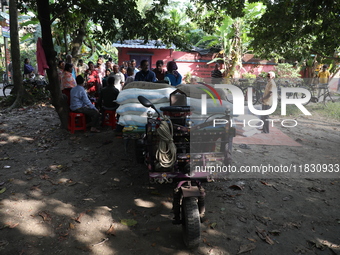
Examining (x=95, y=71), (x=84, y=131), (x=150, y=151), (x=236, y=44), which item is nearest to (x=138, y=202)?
(x=150, y=151)

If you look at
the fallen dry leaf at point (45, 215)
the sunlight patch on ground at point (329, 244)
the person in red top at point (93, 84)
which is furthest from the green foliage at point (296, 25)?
the fallen dry leaf at point (45, 215)

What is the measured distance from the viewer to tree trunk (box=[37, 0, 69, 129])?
21.0ft

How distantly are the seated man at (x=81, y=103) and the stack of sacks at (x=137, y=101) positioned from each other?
2.00 m

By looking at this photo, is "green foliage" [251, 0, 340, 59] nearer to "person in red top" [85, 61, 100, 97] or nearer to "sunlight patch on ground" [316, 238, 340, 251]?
"sunlight patch on ground" [316, 238, 340, 251]

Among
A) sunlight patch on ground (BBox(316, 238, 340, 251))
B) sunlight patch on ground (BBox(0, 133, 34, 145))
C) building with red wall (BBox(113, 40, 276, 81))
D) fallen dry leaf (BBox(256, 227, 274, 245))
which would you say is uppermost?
building with red wall (BBox(113, 40, 276, 81))

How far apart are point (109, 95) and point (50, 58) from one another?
162cm

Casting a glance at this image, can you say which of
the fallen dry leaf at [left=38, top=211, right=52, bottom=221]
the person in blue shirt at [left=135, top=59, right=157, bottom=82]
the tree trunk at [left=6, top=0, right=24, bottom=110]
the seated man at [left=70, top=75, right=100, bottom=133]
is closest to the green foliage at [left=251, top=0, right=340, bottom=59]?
the person in blue shirt at [left=135, top=59, right=157, bottom=82]

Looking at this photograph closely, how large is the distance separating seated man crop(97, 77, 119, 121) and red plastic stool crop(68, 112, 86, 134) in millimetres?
589

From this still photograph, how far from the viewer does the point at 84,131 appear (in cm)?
700

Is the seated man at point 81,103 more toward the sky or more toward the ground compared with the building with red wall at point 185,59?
more toward the ground

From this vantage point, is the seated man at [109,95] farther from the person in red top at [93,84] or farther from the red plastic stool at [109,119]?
the person in red top at [93,84]

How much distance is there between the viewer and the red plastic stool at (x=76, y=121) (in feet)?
22.5

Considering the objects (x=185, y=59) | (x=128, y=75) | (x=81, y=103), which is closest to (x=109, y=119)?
(x=81, y=103)

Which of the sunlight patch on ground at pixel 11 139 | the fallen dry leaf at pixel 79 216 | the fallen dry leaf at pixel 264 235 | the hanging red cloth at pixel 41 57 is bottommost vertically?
the fallen dry leaf at pixel 264 235
